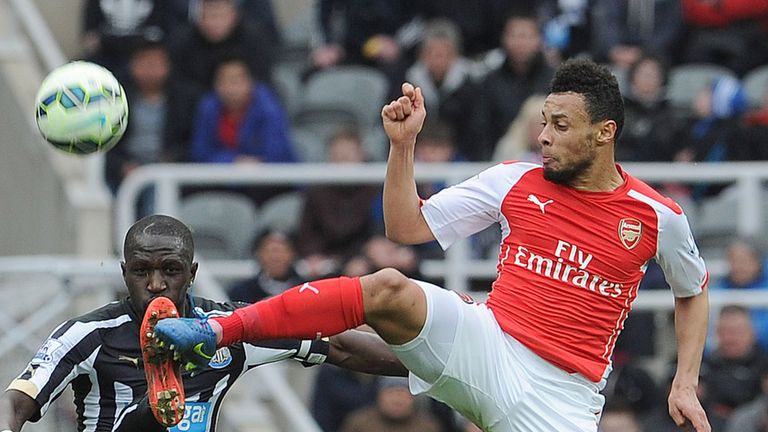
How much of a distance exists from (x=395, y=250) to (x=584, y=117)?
14.2 feet

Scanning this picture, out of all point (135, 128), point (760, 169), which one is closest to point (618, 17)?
point (760, 169)

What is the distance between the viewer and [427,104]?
41.6ft

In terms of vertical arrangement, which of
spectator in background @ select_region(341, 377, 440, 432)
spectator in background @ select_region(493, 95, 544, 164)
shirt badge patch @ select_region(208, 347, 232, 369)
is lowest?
spectator in background @ select_region(341, 377, 440, 432)

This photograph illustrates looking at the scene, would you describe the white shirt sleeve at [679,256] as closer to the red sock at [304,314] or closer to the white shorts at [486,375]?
the white shorts at [486,375]

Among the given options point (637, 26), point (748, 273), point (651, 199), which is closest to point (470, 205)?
point (651, 199)

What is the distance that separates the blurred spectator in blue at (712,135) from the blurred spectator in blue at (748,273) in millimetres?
1038

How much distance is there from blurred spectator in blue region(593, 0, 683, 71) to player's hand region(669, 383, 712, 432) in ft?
21.5

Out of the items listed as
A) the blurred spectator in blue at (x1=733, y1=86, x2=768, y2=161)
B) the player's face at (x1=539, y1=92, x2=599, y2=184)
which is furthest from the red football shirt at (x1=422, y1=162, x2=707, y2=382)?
the blurred spectator in blue at (x1=733, y1=86, x2=768, y2=161)

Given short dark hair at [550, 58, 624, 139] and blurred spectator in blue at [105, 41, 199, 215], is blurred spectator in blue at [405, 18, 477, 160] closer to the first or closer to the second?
blurred spectator in blue at [105, 41, 199, 215]

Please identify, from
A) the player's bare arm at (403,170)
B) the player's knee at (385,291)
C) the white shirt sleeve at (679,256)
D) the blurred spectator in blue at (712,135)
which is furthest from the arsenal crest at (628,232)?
the blurred spectator in blue at (712,135)

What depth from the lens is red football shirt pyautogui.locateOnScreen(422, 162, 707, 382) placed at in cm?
685

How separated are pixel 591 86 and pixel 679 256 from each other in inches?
31.0

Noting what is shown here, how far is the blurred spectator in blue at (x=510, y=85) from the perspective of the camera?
40.9ft

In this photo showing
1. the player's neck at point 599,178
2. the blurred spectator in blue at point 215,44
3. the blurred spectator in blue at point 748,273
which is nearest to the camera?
the player's neck at point 599,178
